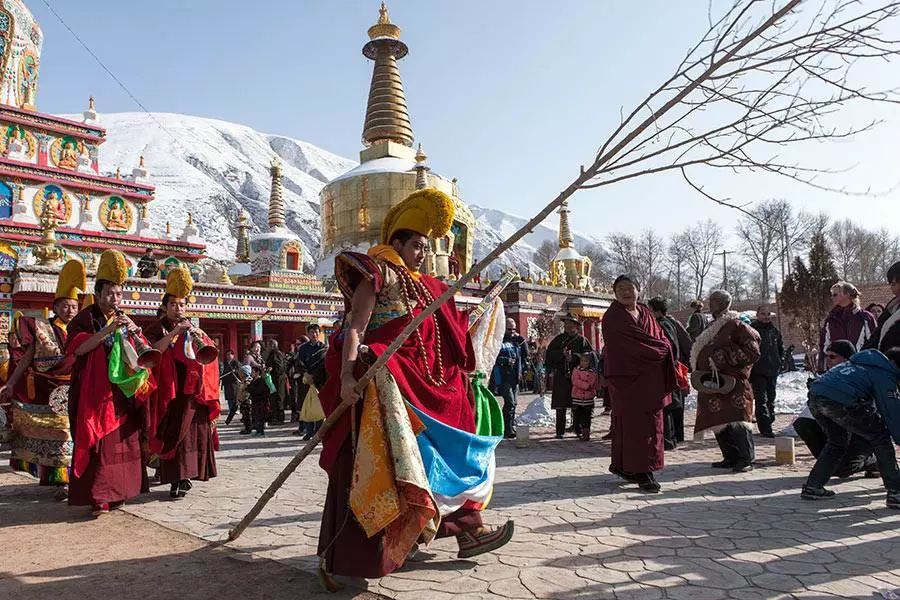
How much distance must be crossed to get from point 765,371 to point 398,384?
6455mm

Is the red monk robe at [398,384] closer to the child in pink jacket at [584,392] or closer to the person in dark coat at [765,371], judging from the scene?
the child in pink jacket at [584,392]

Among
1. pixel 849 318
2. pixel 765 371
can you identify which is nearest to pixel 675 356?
pixel 765 371

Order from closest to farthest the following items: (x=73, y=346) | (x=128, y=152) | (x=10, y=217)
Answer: (x=73, y=346) < (x=10, y=217) < (x=128, y=152)

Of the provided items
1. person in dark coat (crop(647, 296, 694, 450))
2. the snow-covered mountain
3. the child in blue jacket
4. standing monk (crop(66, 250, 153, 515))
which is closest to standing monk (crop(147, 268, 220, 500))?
standing monk (crop(66, 250, 153, 515))

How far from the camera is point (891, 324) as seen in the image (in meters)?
4.45

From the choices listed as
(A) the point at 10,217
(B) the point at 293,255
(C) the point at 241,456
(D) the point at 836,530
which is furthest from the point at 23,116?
(D) the point at 836,530

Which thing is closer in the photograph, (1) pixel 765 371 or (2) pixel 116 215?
(1) pixel 765 371

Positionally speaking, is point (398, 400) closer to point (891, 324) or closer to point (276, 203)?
point (891, 324)

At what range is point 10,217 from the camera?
20.9 meters

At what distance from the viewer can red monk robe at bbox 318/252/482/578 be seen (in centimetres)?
288

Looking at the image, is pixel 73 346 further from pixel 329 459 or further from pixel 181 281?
pixel 329 459

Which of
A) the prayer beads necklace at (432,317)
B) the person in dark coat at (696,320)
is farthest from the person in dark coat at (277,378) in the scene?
the prayer beads necklace at (432,317)

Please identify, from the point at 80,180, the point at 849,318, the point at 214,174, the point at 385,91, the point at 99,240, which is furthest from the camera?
the point at 214,174

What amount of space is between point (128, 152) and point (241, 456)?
324 ft
